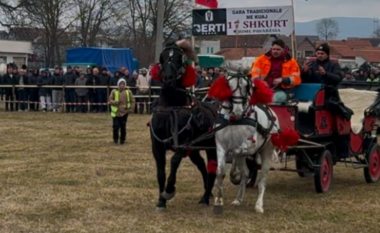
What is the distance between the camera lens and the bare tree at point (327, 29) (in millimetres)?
127744

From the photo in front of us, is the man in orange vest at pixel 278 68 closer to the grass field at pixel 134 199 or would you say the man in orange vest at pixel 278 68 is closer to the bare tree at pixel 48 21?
the grass field at pixel 134 199

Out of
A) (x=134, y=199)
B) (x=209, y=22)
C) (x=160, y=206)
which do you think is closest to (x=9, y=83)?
(x=209, y=22)

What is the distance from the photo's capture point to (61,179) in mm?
11336

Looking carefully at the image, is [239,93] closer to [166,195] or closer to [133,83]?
[166,195]

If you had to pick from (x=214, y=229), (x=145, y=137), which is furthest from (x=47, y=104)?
(x=214, y=229)

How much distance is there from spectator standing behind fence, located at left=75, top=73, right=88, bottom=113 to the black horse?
17.6 metres

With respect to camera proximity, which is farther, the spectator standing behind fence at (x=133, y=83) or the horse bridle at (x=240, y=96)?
the spectator standing behind fence at (x=133, y=83)

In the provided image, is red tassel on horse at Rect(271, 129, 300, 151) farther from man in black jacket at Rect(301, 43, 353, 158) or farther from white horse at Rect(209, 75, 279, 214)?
man in black jacket at Rect(301, 43, 353, 158)

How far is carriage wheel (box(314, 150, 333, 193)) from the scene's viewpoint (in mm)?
10189

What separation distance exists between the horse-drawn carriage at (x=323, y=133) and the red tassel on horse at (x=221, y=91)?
1.71 m

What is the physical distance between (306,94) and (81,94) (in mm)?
16977

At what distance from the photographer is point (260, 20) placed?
17141 mm

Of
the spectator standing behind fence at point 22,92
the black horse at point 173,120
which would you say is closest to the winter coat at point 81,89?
the spectator standing behind fence at point 22,92

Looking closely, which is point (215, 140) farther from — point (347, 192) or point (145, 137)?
point (145, 137)
